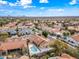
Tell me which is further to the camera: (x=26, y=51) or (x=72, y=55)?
(x=26, y=51)

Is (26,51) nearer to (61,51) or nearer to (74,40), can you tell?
(61,51)

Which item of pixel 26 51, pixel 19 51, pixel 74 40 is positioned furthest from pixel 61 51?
pixel 74 40

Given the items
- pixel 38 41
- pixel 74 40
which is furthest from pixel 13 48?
pixel 74 40

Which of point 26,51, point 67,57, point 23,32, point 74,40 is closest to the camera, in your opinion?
point 67,57

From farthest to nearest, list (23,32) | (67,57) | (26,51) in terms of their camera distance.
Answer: (23,32) < (26,51) < (67,57)

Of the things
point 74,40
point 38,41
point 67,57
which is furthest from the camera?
point 74,40

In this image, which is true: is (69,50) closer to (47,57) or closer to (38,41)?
(47,57)

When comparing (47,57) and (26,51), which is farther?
(26,51)

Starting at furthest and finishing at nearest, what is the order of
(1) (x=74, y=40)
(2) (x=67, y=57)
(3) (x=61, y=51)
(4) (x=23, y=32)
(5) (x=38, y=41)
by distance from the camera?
(4) (x=23, y=32) < (1) (x=74, y=40) < (5) (x=38, y=41) < (3) (x=61, y=51) < (2) (x=67, y=57)

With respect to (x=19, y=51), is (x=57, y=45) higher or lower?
higher
